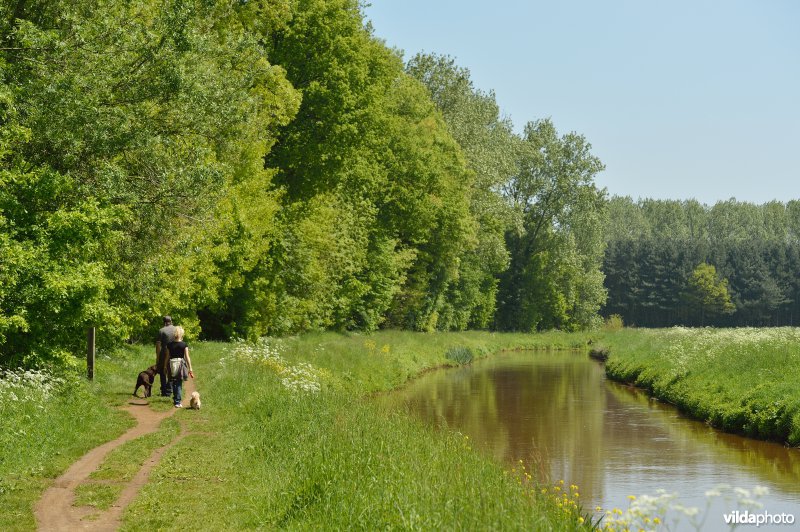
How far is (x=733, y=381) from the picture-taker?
29.0 metres

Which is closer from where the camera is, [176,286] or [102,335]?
[102,335]

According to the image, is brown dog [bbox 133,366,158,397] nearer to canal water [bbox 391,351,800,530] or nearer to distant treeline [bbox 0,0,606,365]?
distant treeline [bbox 0,0,606,365]

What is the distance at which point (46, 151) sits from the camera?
20547mm

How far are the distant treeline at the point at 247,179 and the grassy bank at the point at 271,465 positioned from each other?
2564 mm

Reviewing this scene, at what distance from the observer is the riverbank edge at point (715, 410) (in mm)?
23531

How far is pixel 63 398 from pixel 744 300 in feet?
365

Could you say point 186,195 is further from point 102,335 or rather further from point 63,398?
point 63,398

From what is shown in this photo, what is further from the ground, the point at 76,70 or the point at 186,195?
the point at 76,70

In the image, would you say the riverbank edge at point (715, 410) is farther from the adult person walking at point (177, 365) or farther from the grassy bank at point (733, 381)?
the adult person walking at point (177, 365)

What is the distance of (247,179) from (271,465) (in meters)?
21.8

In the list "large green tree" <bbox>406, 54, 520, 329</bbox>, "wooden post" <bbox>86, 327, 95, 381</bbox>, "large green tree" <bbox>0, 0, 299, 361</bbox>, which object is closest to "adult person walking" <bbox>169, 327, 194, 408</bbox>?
"large green tree" <bbox>0, 0, 299, 361</bbox>

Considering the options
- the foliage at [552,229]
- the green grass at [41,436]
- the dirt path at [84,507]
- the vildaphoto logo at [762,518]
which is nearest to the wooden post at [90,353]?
the green grass at [41,436]

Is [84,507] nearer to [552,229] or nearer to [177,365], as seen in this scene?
[177,365]

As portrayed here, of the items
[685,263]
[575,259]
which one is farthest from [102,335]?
[685,263]
